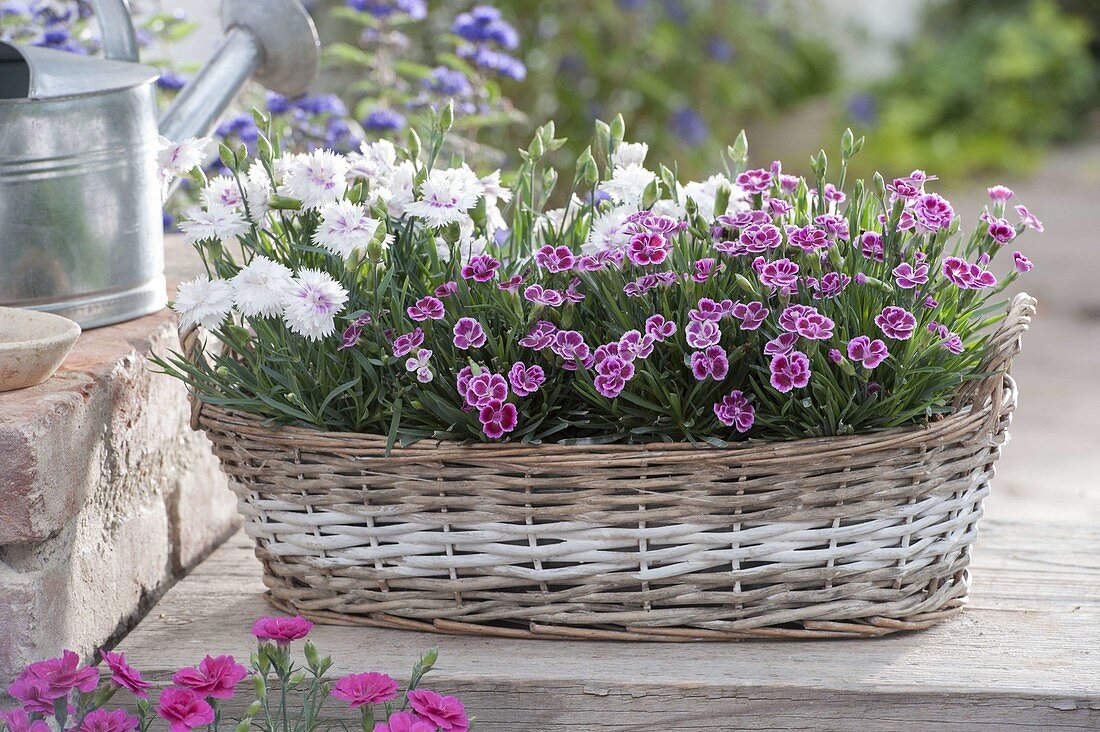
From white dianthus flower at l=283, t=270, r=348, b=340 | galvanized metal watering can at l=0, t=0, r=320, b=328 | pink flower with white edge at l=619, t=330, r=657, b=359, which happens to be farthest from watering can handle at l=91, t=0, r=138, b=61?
pink flower with white edge at l=619, t=330, r=657, b=359

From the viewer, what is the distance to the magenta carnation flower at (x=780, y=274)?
1.12 m

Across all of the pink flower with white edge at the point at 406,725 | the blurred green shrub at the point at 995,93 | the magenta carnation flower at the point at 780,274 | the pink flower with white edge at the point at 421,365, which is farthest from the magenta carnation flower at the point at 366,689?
the blurred green shrub at the point at 995,93

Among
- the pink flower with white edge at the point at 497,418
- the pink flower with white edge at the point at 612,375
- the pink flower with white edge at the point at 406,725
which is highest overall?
the pink flower with white edge at the point at 612,375

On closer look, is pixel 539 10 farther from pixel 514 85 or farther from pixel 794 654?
pixel 794 654

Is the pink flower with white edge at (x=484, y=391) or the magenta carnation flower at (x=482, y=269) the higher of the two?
the magenta carnation flower at (x=482, y=269)

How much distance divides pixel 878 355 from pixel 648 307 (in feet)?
0.76

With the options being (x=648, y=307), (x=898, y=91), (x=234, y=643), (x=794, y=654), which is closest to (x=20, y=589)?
(x=234, y=643)

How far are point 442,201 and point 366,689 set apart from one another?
18.4 inches

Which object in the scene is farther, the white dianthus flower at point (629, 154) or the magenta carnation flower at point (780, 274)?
the white dianthus flower at point (629, 154)

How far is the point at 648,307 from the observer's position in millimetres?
1196

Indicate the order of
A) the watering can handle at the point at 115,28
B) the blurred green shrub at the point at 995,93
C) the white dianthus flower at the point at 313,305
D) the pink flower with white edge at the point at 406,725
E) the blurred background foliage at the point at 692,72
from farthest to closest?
1. the blurred green shrub at the point at 995,93
2. the blurred background foliage at the point at 692,72
3. the watering can handle at the point at 115,28
4. the white dianthus flower at the point at 313,305
5. the pink flower with white edge at the point at 406,725

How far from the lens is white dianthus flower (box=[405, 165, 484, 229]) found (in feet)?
3.82

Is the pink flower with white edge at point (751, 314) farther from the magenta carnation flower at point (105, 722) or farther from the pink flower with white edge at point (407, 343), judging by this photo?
the magenta carnation flower at point (105, 722)

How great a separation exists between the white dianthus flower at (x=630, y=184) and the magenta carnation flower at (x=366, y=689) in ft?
1.85
